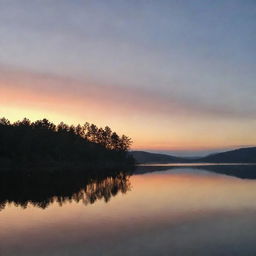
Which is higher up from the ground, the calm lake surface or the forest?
the forest

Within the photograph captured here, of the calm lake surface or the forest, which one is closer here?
the calm lake surface

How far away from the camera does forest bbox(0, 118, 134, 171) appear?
356ft

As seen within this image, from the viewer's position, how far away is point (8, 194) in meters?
43.6

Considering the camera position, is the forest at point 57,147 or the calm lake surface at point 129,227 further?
the forest at point 57,147

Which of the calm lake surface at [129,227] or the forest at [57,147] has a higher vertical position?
the forest at [57,147]

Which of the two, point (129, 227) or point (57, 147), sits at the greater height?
point (57, 147)

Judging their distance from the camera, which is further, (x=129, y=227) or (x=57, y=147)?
(x=57, y=147)

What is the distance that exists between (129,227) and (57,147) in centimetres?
10844

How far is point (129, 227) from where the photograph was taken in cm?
2469

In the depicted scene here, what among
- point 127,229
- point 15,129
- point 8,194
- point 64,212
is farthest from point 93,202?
point 15,129

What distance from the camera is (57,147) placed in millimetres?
130375

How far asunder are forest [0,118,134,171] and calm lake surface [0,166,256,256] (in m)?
71.7

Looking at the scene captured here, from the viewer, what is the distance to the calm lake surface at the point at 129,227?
19.2m

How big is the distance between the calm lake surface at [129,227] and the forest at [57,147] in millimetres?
71734
